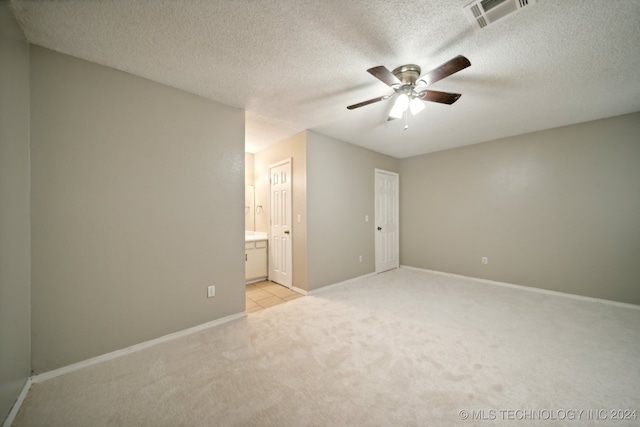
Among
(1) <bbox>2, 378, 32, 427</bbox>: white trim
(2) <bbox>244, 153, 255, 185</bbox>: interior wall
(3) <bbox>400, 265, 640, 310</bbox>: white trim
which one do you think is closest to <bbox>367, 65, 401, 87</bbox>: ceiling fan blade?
(1) <bbox>2, 378, 32, 427</bbox>: white trim

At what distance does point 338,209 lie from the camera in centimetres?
398

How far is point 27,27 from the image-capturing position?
61.9 inches

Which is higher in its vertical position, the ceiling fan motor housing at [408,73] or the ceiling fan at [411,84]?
the ceiling fan motor housing at [408,73]

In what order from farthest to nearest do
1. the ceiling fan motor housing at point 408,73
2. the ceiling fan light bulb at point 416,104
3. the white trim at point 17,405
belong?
the ceiling fan light bulb at point 416,104 < the ceiling fan motor housing at point 408,73 < the white trim at point 17,405

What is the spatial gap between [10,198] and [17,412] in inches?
53.9

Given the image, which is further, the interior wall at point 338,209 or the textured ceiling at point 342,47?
the interior wall at point 338,209

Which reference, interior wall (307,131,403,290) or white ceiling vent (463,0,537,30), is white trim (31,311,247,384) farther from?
white ceiling vent (463,0,537,30)

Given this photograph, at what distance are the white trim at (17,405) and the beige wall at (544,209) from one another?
5.51 meters

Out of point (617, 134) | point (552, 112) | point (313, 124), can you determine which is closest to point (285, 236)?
point (313, 124)

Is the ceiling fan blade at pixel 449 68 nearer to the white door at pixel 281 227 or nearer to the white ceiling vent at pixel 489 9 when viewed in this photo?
the white ceiling vent at pixel 489 9

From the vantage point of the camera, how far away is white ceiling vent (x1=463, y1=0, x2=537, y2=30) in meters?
1.38

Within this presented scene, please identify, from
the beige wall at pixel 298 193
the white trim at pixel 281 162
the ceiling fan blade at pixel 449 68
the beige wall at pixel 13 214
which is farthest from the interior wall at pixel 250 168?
the ceiling fan blade at pixel 449 68

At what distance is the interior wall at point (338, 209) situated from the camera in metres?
3.60

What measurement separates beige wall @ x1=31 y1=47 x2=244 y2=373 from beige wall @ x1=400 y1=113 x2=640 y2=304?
13.6 ft
